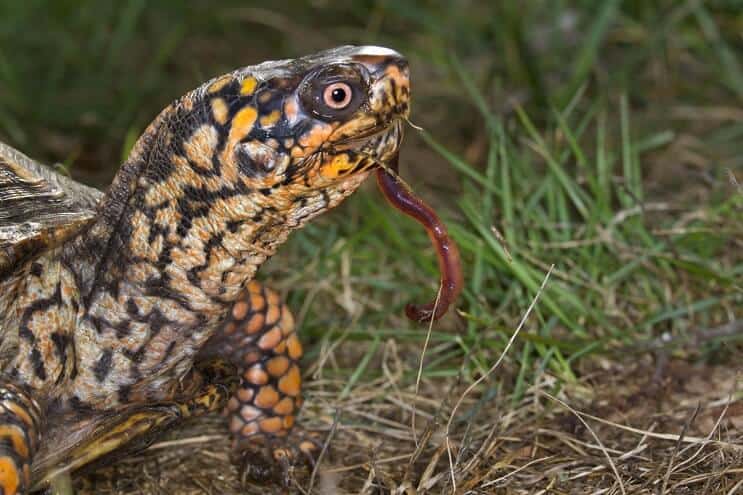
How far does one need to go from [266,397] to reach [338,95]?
1.04 meters

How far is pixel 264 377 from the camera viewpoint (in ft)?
8.26

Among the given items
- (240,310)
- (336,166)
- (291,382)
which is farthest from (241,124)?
(291,382)

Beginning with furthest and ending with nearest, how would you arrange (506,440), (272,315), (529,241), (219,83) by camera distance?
(529,241) → (272,315) → (506,440) → (219,83)

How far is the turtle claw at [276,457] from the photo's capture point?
2.37m

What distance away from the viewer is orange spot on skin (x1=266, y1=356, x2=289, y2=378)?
2521mm

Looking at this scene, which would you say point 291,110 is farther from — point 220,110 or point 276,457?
point 276,457

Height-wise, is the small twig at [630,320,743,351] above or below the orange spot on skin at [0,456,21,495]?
below

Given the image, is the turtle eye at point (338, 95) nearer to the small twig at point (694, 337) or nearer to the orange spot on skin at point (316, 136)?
the orange spot on skin at point (316, 136)

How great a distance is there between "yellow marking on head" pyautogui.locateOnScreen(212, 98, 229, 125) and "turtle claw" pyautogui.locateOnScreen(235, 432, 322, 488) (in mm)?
908

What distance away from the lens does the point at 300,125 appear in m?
1.77

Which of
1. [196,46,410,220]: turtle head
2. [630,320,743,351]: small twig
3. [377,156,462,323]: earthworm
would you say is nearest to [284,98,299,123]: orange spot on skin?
[196,46,410,220]: turtle head

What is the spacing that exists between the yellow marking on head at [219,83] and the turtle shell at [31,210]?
Result: 39 centimetres

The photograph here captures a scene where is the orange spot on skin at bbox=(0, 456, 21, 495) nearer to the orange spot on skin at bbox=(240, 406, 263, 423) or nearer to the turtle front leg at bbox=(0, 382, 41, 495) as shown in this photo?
the turtle front leg at bbox=(0, 382, 41, 495)

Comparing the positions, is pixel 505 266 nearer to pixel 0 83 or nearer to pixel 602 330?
pixel 602 330
